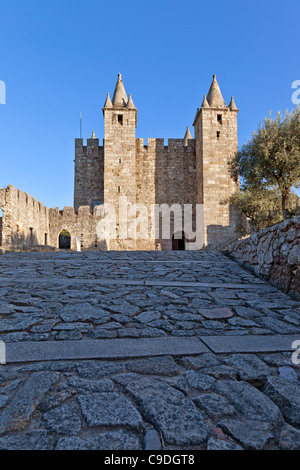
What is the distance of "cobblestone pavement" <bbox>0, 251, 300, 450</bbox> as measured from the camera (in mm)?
1269

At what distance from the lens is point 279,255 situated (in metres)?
4.59

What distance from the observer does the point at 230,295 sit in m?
3.98

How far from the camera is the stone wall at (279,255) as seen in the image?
4.02 meters

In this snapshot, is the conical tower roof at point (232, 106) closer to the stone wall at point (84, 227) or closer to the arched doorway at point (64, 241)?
the stone wall at point (84, 227)

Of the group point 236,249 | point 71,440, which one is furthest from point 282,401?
point 236,249

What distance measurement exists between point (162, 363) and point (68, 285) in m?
2.82

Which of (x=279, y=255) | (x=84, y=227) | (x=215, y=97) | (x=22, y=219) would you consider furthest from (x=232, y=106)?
(x=279, y=255)

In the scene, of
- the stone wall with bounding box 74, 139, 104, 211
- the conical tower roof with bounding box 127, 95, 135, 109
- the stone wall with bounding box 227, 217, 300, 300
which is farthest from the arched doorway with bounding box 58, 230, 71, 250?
the stone wall with bounding box 227, 217, 300, 300

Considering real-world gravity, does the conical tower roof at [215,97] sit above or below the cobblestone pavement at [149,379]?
above

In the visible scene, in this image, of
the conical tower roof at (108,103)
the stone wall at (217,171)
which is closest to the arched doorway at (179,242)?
the stone wall at (217,171)

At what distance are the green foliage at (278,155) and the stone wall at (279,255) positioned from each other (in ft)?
27.2

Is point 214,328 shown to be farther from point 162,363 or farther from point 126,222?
point 126,222

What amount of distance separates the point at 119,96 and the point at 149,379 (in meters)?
23.8

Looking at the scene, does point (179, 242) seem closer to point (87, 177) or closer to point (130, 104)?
point (87, 177)
